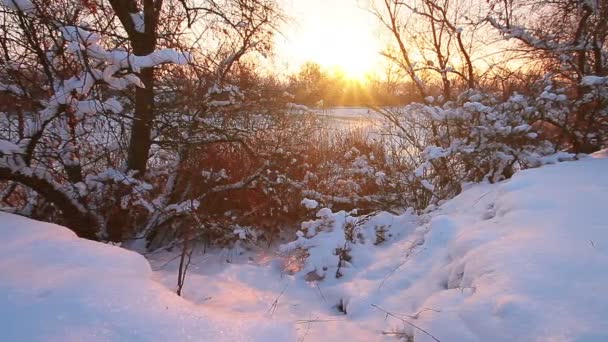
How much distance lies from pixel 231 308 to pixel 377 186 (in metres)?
4.90

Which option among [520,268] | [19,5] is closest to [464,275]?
[520,268]

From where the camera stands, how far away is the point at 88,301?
77.3 inches

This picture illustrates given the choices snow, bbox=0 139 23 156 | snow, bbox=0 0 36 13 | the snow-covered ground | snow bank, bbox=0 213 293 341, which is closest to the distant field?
the snow-covered ground

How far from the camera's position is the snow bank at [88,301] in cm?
175

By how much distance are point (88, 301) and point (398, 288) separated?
2379 mm

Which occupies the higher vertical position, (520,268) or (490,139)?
(490,139)

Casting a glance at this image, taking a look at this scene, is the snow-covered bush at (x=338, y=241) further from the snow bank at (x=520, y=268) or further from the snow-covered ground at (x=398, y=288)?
the snow bank at (x=520, y=268)

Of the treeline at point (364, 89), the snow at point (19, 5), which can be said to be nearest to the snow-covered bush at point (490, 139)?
the treeline at point (364, 89)

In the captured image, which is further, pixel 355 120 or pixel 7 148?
pixel 355 120

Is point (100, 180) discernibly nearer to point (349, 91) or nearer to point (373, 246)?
point (373, 246)

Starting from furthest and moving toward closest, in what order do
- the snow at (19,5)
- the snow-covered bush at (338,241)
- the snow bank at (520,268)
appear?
the snow-covered bush at (338,241) < the snow at (19,5) < the snow bank at (520,268)

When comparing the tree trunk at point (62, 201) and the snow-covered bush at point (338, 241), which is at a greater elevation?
the tree trunk at point (62, 201)

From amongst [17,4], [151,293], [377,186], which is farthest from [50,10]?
[377,186]

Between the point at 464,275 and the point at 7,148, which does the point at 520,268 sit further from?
the point at 7,148
